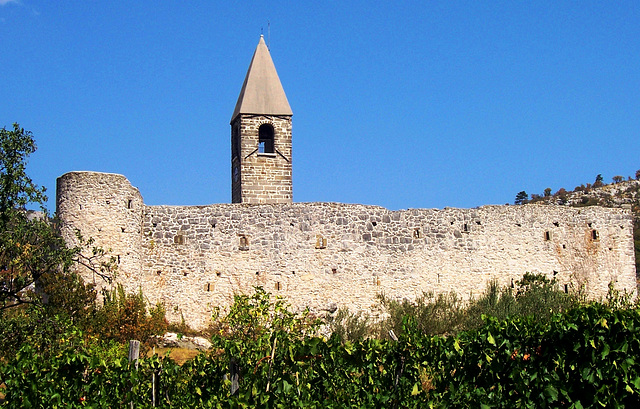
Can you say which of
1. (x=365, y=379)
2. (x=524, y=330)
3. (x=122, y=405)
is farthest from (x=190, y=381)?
(x=524, y=330)

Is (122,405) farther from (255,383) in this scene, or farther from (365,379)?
(365,379)

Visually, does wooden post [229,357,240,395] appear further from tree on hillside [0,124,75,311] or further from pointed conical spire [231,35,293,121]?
pointed conical spire [231,35,293,121]

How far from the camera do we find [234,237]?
2303 cm

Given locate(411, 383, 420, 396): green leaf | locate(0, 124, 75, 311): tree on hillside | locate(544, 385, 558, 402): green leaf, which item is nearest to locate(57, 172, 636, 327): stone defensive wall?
locate(0, 124, 75, 311): tree on hillside

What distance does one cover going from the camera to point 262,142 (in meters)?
29.8

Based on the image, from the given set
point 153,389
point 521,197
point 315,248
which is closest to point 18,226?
point 153,389

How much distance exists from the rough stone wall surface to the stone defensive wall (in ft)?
18.5

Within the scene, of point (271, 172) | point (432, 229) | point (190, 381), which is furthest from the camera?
point (271, 172)

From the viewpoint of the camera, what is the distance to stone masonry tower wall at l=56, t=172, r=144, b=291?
2153cm

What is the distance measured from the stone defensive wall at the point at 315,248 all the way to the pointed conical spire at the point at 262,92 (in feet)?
21.7

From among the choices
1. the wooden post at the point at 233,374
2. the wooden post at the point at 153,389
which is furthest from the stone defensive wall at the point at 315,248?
the wooden post at the point at 233,374

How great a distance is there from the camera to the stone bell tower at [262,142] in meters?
28.9

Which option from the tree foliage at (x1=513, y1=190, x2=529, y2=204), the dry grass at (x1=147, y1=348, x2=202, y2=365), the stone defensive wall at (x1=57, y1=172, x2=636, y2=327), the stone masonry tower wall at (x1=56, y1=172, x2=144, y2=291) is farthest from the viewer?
the tree foliage at (x1=513, y1=190, x2=529, y2=204)

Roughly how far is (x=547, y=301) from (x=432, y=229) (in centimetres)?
350
